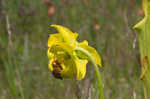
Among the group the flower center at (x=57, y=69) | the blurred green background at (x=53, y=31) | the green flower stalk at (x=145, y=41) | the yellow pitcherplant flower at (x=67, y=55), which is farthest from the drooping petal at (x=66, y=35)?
the blurred green background at (x=53, y=31)

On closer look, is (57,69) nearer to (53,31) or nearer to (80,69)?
(80,69)

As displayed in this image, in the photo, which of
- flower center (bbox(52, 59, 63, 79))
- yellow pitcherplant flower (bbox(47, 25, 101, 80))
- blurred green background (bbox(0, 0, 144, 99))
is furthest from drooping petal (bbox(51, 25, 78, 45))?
blurred green background (bbox(0, 0, 144, 99))

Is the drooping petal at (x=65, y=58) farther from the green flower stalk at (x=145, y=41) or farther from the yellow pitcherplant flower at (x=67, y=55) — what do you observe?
the green flower stalk at (x=145, y=41)

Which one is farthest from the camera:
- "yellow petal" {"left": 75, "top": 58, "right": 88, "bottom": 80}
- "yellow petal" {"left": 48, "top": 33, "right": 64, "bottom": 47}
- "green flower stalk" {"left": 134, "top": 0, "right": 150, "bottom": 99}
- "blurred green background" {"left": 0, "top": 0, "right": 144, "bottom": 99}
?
"blurred green background" {"left": 0, "top": 0, "right": 144, "bottom": 99}

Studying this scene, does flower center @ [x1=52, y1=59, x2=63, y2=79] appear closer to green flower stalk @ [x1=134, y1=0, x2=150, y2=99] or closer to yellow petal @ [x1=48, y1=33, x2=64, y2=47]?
yellow petal @ [x1=48, y1=33, x2=64, y2=47]

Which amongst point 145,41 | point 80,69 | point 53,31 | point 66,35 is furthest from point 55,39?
point 53,31

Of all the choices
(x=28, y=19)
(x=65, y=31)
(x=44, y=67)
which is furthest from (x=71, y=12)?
(x=65, y=31)
